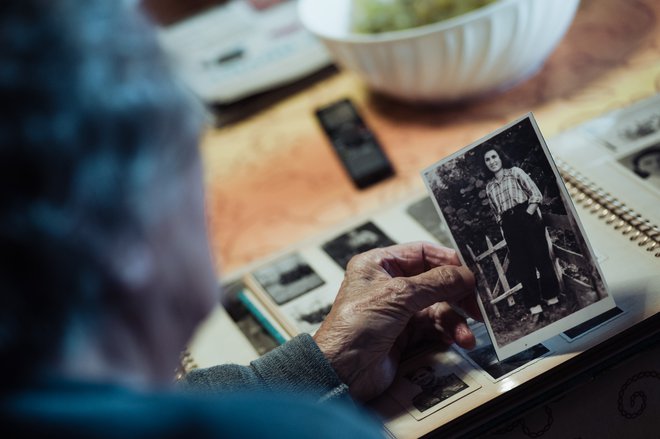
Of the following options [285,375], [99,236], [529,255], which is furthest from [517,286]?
[99,236]

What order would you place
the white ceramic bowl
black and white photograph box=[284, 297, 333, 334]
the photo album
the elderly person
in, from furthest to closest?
the white ceramic bowl, black and white photograph box=[284, 297, 333, 334], the photo album, the elderly person

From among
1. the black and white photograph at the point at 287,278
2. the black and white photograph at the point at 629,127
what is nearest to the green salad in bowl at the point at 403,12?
the black and white photograph at the point at 629,127

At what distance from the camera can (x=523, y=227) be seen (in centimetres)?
77

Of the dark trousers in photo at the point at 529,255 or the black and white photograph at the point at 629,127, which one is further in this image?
the black and white photograph at the point at 629,127

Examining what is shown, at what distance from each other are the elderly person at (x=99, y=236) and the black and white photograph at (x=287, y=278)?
0.44 meters

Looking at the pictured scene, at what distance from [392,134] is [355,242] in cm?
31

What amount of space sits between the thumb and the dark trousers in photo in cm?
5

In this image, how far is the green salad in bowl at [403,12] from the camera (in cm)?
116

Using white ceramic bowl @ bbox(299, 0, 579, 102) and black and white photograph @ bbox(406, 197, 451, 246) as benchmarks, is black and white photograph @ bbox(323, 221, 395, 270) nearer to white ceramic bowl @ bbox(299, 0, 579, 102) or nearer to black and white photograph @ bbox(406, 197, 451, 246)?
black and white photograph @ bbox(406, 197, 451, 246)

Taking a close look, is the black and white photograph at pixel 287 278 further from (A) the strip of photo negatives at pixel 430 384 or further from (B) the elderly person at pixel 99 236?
(B) the elderly person at pixel 99 236

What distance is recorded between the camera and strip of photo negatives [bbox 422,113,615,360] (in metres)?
0.76

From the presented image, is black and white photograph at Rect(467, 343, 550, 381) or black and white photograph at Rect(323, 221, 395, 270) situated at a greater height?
black and white photograph at Rect(323, 221, 395, 270)

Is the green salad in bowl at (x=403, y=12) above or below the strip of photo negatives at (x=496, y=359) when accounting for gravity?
above

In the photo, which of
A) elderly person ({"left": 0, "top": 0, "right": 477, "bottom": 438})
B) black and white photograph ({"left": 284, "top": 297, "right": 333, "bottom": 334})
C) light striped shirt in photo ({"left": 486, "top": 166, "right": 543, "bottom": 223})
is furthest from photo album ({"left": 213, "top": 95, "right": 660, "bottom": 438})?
elderly person ({"left": 0, "top": 0, "right": 477, "bottom": 438})
